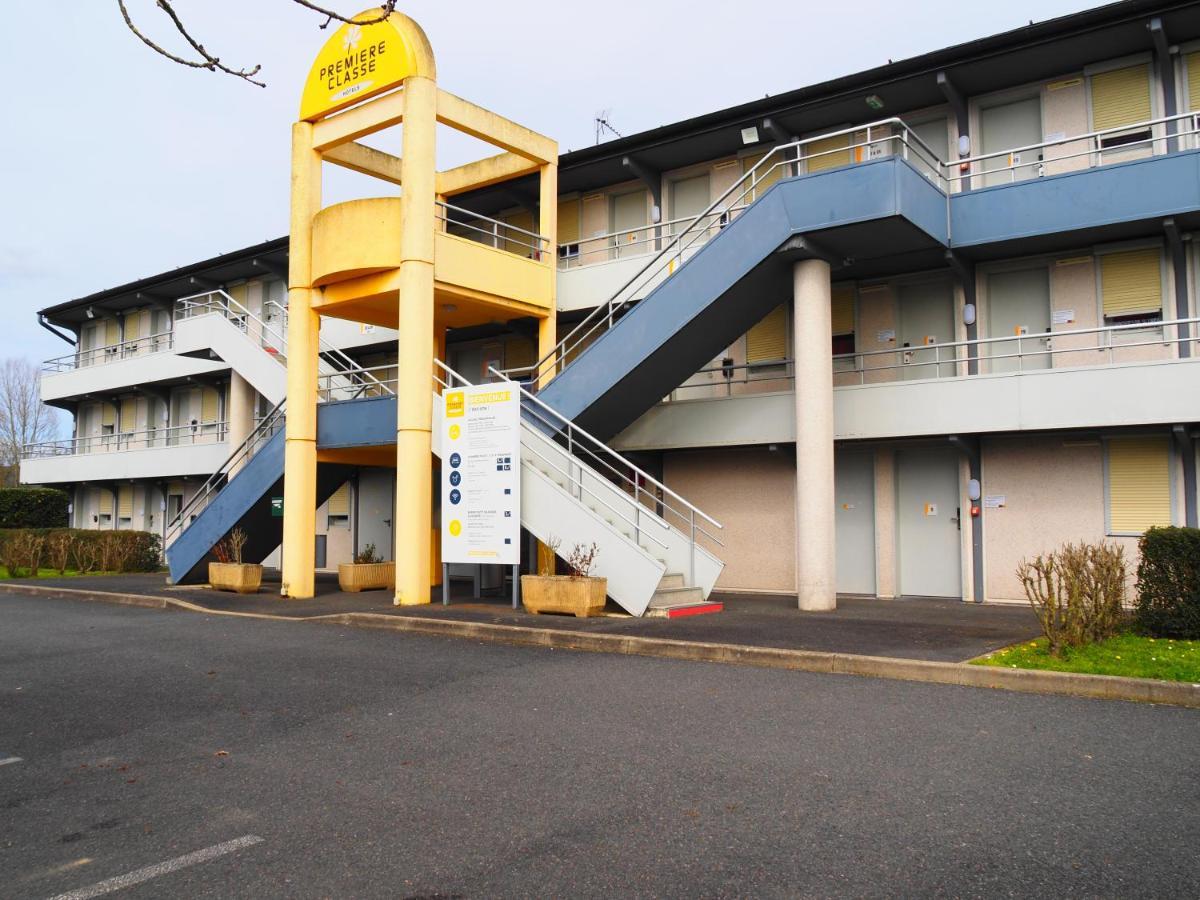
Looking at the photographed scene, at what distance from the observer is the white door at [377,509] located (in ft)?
84.0

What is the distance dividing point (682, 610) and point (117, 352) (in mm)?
30762

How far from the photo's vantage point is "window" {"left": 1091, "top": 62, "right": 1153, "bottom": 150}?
15516 millimetres

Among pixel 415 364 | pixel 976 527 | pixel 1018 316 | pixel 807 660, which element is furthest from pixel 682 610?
pixel 1018 316

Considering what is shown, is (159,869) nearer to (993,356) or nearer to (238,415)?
(993,356)

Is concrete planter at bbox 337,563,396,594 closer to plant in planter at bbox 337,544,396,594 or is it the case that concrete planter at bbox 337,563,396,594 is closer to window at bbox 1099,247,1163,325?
plant in planter at bbox 337,544,396,594

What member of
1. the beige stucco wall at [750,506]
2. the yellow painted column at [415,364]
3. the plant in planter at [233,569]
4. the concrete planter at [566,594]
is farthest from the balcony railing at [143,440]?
the concrete planter at [566,594]

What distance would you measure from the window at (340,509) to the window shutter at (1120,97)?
794 inches

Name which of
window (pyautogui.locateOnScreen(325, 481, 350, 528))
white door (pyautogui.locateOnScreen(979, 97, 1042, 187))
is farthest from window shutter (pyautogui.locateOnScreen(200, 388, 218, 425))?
white door (pyautogui.locateOnScreen(979, 97, 1042, 187))

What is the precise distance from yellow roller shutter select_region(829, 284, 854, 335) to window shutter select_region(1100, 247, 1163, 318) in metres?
4.35

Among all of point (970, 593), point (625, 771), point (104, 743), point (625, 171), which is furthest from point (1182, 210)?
point (104, 743)

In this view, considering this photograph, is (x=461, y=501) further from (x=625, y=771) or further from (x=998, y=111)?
(x=998, y=111)

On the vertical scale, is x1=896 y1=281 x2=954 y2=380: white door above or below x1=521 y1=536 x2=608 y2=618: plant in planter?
above

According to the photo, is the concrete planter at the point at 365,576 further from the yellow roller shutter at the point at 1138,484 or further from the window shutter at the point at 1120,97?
the window shutter at the point at 1120,97

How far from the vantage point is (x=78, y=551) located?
2581 cm
